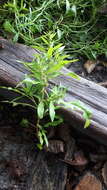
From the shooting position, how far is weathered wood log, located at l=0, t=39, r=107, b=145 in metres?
1.37

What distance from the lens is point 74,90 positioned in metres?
1.46

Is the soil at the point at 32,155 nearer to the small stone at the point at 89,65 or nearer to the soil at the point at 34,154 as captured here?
the soil at the point at 34,154

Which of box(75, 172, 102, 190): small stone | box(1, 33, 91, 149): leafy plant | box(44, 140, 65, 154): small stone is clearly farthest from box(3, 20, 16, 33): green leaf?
box(75, 172, 102, 190): small stone

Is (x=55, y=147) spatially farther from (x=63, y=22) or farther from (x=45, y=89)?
(x=63, y=22)

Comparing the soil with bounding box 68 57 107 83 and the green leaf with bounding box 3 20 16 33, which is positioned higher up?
the green leaf with bounding box 3 20 16 33

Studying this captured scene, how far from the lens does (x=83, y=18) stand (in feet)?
6.17

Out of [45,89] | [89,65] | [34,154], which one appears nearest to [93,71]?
[89,65]

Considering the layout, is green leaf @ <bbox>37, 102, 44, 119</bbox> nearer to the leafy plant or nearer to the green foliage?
the leafy plant

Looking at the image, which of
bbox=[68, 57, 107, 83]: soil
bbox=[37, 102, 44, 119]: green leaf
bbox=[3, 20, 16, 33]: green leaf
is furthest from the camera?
bbox=[68, 57, 107, 83]: soil

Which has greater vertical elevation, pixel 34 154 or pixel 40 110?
pixel 40 110

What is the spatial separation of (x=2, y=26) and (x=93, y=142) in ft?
2.61

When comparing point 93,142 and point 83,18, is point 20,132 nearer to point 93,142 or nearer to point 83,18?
point 93,142

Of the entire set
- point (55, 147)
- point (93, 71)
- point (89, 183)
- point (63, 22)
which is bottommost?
point (89, 183)

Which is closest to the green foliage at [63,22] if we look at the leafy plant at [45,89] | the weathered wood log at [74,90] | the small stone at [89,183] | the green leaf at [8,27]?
the green leaf at [8,27]
